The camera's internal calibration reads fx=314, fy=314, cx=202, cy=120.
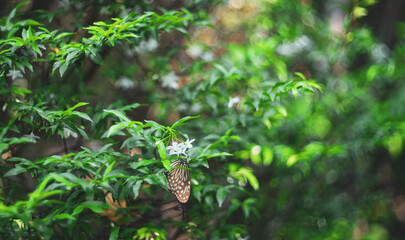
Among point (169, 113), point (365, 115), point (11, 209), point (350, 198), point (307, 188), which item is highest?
point (11, 209)

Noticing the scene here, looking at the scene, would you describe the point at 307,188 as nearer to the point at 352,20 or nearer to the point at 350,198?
the point at 350,198

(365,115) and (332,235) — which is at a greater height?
(365,115)

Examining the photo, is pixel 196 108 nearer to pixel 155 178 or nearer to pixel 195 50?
pixel 195 50

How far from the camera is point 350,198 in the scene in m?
1.71

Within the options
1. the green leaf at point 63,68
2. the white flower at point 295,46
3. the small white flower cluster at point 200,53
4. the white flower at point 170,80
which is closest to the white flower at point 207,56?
the small white flower cluster at point 200,53

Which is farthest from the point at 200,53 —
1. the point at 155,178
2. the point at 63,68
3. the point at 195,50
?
the point at 155,178

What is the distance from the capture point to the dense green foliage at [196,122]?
2.52ft

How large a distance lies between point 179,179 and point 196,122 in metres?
0.45

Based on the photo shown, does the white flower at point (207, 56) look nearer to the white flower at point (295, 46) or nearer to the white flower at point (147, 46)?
the white flower at point (147, 46)

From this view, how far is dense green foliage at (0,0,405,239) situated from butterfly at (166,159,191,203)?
44mm

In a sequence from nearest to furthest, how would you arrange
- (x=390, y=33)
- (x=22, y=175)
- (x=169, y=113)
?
(x=22, y=175)
(x=169, y=113)
(x=390, y=33)

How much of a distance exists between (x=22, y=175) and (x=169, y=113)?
1.80 ft

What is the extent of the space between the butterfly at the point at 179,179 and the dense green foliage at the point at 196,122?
44mm

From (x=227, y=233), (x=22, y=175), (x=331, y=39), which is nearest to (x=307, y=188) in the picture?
(x=227, y=233)
